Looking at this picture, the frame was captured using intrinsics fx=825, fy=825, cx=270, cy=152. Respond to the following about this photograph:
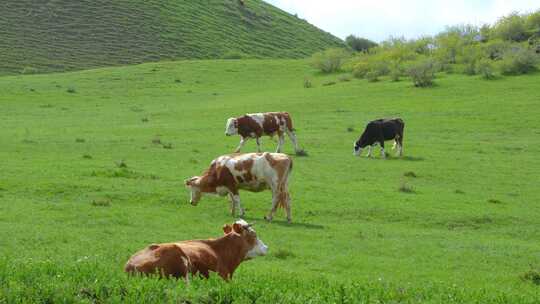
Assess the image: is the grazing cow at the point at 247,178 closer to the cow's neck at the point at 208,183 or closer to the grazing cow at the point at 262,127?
the cow's neck at the point at 208,183

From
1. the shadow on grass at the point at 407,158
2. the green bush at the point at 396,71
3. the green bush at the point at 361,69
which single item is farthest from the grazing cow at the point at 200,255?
the green bush at the point at 361,69

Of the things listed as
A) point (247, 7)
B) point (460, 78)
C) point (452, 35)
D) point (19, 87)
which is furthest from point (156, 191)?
point (247, 7)

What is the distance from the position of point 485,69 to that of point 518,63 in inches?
108

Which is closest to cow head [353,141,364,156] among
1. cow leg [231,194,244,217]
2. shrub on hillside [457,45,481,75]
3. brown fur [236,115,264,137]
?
brown fur [236,115,264,137]

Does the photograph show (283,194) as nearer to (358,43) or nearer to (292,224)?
(292,224)

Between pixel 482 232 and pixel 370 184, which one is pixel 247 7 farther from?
pixel 482 232

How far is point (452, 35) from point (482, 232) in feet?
176

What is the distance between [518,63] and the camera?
183 ft

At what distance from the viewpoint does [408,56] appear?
67250mm

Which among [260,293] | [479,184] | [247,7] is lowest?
[479,184]

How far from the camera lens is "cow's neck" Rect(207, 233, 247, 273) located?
12.2 meters

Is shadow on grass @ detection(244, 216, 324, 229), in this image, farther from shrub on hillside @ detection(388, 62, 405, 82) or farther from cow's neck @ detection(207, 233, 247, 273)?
shrub on hillside @ detection(388, 62, 405, 82)

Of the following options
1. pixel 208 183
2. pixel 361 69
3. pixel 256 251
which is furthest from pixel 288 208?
pixel 361 69

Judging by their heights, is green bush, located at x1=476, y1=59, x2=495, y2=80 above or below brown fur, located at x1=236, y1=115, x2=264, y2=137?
above
